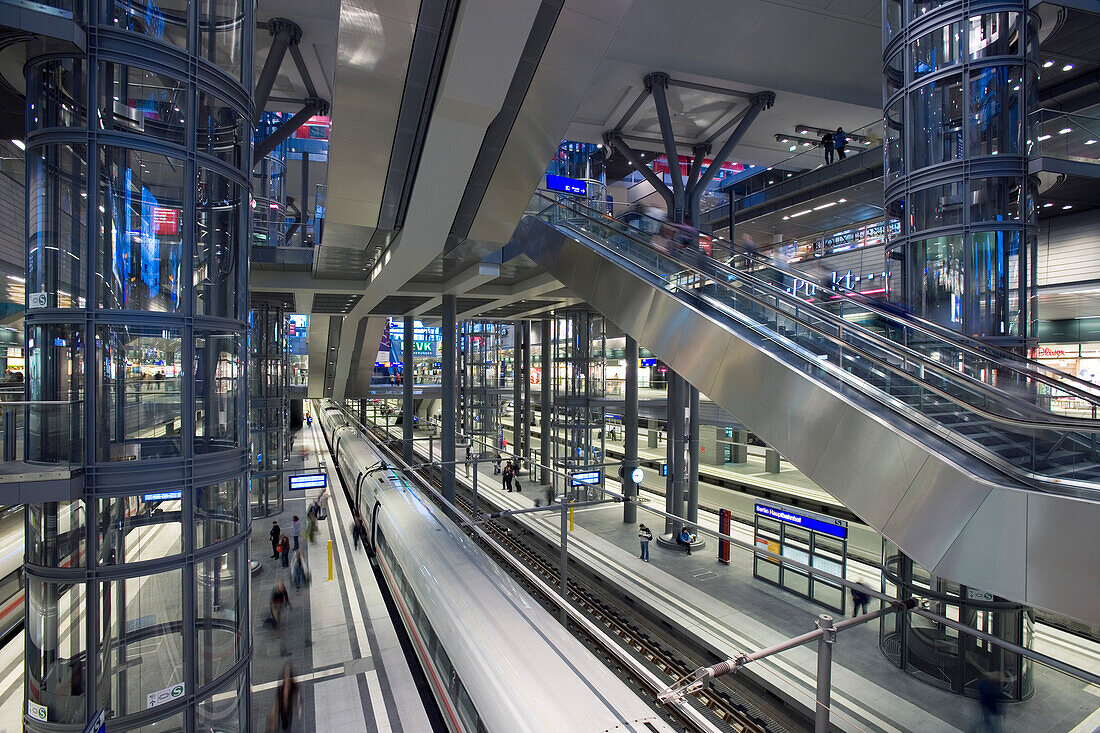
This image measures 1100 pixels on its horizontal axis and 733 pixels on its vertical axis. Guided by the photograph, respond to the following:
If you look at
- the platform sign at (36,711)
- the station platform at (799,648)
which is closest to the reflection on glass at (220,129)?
the platform sign at (36,711)

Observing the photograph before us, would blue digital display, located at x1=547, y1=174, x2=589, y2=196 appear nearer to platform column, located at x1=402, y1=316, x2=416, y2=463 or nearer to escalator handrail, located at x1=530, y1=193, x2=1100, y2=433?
platform column, located at x1=402, y1=316, x2=416, y2=463

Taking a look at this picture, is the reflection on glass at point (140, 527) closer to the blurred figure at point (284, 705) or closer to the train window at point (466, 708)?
the train window at point (466, 708)

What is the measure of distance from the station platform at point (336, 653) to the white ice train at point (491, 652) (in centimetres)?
81

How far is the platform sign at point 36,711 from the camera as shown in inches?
172

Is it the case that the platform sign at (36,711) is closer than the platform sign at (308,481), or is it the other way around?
the platform sign at (36,711)

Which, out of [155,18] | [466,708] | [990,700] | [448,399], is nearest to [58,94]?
[155,18]

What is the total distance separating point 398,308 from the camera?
26.0 m

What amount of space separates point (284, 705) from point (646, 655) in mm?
6613

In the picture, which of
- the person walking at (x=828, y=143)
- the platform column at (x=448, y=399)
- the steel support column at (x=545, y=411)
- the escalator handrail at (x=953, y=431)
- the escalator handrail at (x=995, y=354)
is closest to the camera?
the escalator handrail at (x=953, y=431)

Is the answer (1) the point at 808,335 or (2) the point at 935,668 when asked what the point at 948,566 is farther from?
(2) the point at 935,668

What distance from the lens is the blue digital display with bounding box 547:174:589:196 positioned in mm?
19597

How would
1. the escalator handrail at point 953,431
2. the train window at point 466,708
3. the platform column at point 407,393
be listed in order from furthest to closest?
1. the platform column at point 407,393
2. the train window at point 466,708
3. the escalator handrail at point 953,431

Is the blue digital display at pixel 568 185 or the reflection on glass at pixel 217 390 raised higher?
the blue digital display at pixel 568 185

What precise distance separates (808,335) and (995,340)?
10.6ft
